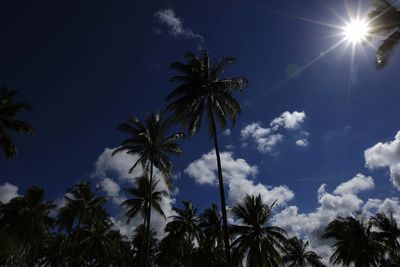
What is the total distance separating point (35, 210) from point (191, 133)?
27.6 m

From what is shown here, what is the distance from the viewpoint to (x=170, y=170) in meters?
29.3

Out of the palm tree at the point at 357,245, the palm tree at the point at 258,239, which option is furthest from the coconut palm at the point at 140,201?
the palm tree at the point at 357,245

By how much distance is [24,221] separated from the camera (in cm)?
3747

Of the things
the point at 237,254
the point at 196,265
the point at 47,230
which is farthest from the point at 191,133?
the point at 47,230

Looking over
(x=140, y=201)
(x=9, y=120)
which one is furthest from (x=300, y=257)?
(x=9, y=120)

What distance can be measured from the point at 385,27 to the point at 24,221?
42.1 metres

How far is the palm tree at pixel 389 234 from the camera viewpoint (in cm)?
3747

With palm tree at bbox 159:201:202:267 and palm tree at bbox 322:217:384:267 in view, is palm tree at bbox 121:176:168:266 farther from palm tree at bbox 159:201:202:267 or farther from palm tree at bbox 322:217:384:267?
palm tree at bbox 322:217:384:267

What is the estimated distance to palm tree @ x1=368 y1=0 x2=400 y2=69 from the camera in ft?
61.2

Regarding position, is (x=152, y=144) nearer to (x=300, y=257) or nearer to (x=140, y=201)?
(x=140, y=201)

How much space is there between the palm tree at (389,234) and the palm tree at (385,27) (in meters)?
27.5

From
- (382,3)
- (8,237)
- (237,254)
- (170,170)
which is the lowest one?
(237,254)

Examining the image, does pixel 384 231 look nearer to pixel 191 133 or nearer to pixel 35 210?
pixel 191 133

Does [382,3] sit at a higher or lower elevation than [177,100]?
higher
